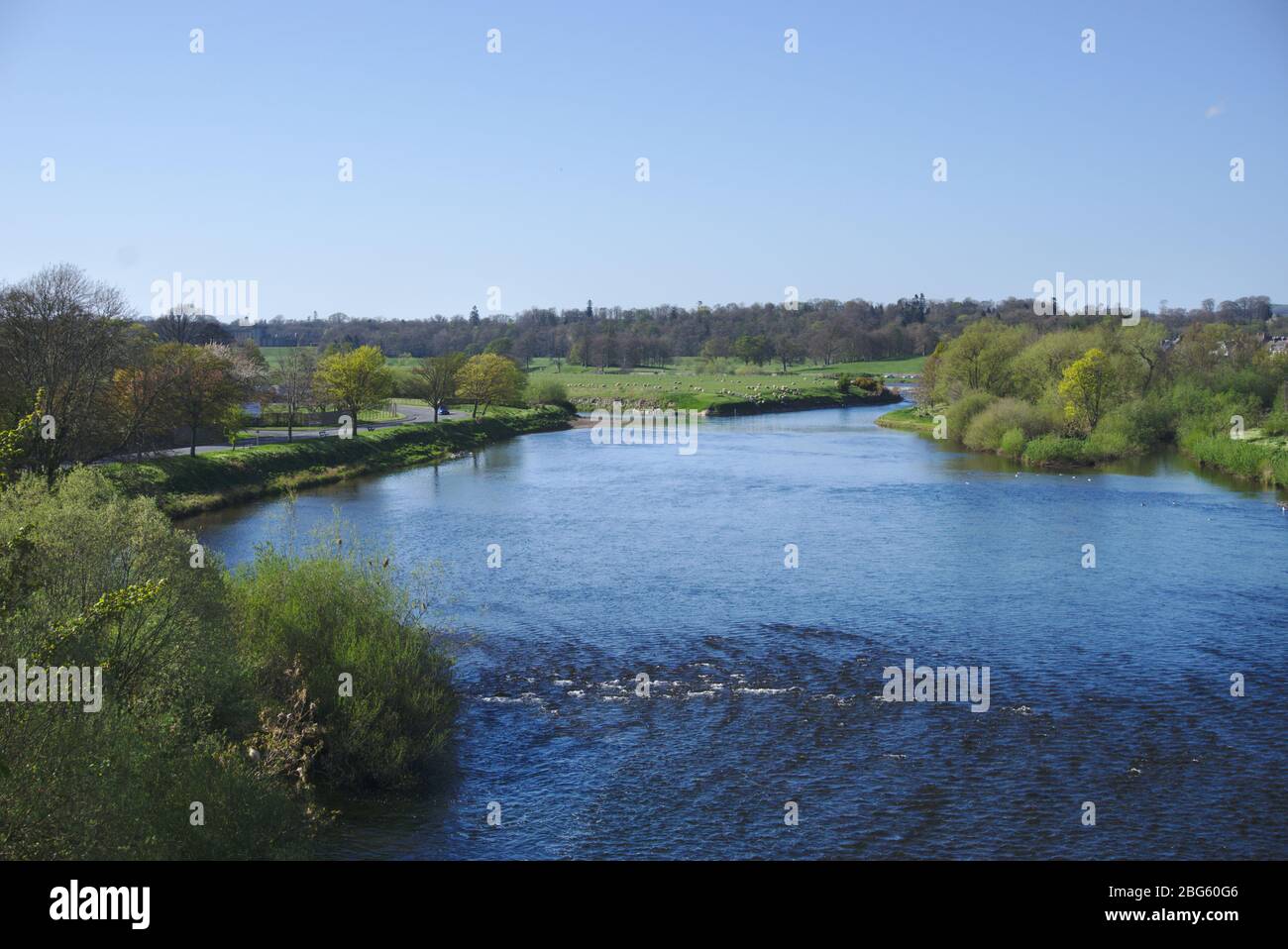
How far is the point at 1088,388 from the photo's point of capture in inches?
2662

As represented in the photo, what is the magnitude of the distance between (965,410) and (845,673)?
2132 inches

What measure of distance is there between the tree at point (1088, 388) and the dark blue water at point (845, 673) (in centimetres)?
2009

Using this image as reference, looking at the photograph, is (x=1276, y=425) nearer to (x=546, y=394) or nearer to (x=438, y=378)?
(x=438, y=378)

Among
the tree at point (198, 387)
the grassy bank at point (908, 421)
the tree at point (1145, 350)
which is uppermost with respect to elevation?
the tree at point (1145, 350)

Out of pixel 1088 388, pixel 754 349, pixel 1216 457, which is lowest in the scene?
pixel 1216 457

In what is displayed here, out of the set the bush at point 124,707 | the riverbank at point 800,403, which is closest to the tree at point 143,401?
Result: the bush at point 124,707

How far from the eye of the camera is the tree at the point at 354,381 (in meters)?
69.5

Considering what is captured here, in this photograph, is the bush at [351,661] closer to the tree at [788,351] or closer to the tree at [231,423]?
the tree at [231,423]

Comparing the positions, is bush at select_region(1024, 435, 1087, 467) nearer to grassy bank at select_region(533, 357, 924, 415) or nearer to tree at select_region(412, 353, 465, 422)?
tree at select_region(412, 353, 465, 422)

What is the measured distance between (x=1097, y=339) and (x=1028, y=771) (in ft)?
207

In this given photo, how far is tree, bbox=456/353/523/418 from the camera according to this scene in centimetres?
8594

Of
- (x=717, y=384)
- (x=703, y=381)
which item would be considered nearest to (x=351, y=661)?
(x=717, y=384)

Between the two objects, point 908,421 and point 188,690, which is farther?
point 908,421
